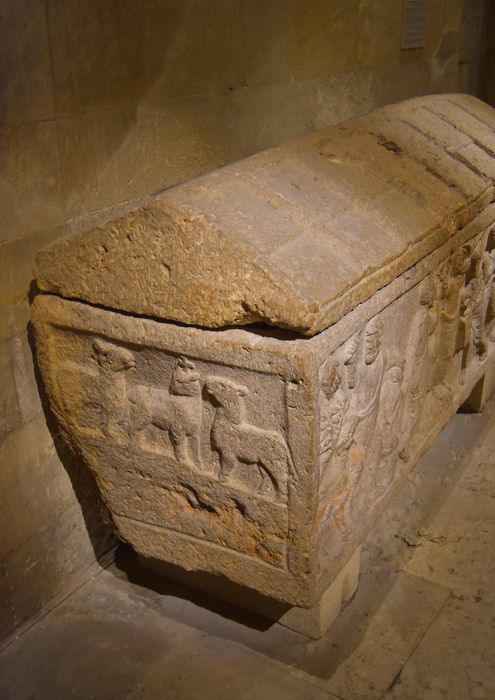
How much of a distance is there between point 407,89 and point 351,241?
2.78 meters

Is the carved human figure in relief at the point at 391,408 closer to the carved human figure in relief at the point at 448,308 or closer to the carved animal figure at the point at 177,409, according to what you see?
the carved human figure in relief at the point at 448,308

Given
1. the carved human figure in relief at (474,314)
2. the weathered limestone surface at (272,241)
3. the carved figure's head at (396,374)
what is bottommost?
Answer: the carved human figure in relief at (474,314)

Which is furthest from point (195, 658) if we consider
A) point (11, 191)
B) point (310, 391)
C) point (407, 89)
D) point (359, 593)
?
point (407, 89)

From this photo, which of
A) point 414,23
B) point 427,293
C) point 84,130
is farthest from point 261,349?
point 414,23

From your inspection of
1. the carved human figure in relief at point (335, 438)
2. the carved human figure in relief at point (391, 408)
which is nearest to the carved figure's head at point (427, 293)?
the carved human figure in relief at point (391, 408)

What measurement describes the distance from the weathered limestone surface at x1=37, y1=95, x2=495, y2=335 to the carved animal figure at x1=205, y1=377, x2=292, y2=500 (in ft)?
0.66

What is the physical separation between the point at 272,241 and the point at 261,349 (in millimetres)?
311

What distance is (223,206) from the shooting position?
7.17 ft

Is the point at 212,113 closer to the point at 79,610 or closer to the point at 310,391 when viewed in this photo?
the point at 310,391

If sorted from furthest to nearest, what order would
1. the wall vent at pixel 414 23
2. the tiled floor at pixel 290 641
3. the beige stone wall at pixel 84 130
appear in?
Result: the wall vent at pixel 414 23
the tiled floor at pixel 290 641
the beige stone wall at pixel 84 130

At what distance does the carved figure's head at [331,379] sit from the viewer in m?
2.13

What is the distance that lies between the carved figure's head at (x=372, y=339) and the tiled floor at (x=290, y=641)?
3.46ft

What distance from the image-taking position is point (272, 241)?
7.02 ft

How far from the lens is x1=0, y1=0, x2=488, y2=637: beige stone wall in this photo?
2467 millimetres
